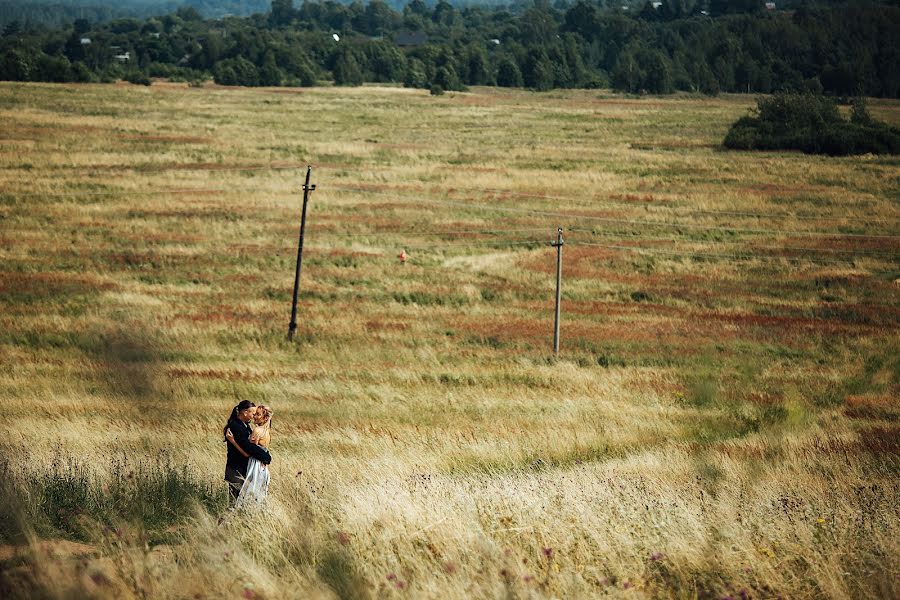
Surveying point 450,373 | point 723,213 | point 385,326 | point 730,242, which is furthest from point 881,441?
point 723,213

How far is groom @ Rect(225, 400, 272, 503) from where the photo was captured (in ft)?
30.4

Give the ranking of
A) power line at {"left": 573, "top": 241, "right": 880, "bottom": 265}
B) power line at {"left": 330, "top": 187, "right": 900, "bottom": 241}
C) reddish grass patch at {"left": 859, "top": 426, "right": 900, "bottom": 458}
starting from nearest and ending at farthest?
reddish grass patch at {"left": 859, "top": 426, "right": 900, "bottom": 458} → power line at {"left": 573, "top": 241, "right": 880, "bottom": 265} → power line at {"left": 330, "top": 187, "right": 900, "bottom": 241}

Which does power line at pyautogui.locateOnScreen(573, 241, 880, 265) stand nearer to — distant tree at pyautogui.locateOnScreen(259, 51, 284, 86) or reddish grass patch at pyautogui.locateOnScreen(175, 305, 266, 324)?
reddish grass patch at pyautogui.locateOnScreen(175, 305, 266, 324)

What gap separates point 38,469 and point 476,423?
8.06 meters

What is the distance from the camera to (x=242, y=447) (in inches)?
367

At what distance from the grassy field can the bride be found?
0.31 meters

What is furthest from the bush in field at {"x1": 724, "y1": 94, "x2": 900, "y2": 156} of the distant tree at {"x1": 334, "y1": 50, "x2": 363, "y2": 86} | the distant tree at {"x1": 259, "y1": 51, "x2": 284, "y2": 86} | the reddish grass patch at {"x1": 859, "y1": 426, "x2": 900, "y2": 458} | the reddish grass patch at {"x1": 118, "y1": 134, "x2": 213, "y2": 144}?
the distant tree at {"x1": 334, "y1": 50, "x2": 363, "y2": 86}

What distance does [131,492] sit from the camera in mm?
9477

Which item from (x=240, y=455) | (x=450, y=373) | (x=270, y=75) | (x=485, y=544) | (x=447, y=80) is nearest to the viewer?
(x=485, y=544)

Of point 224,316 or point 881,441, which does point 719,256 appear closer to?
point 224,316

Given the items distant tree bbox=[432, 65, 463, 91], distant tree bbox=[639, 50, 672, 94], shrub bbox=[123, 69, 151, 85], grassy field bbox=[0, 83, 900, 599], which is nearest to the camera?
grassy field bbox=[0, 83, 900, 599]

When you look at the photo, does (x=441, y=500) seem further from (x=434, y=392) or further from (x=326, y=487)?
(x=434, y=392)

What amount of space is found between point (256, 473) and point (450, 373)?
11.9 metres

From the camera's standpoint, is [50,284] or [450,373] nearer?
[450,373]
